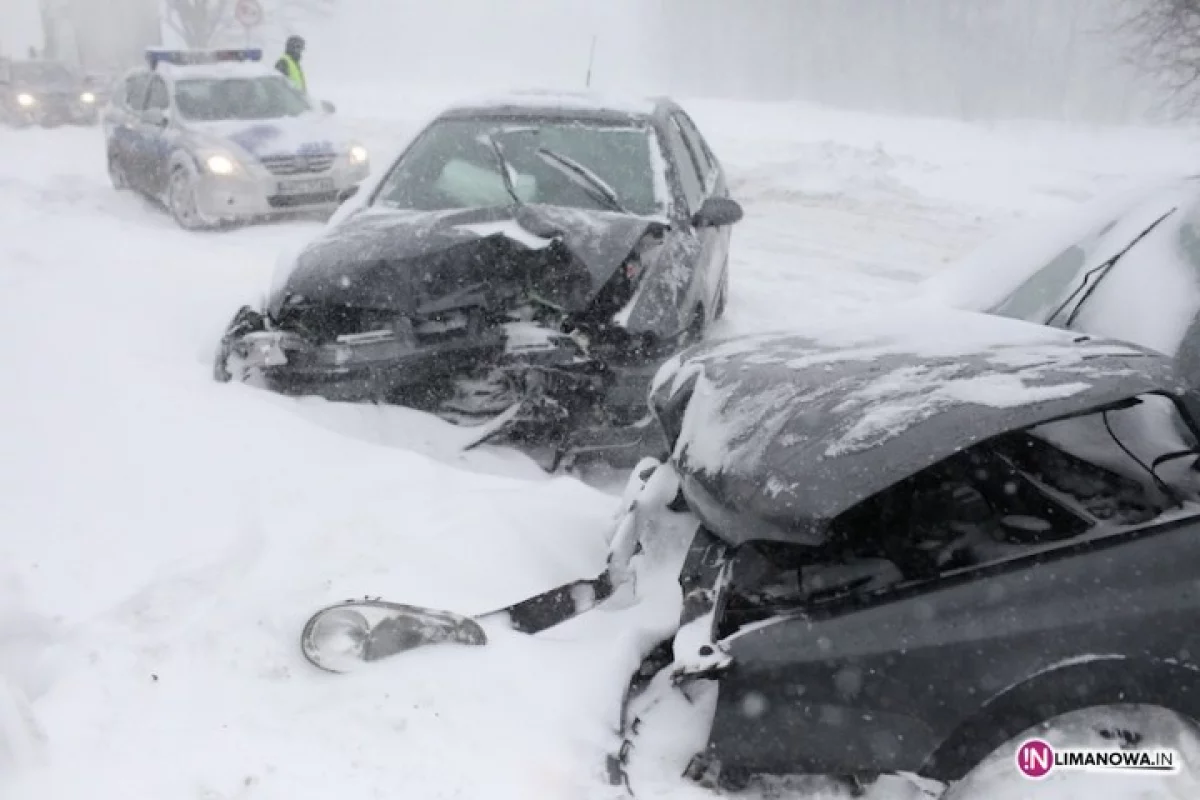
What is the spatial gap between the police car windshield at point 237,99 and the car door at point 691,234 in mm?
6341

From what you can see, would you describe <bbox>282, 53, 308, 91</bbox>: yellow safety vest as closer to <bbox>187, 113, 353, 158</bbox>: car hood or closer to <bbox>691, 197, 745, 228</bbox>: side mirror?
<bbox>187, 113, 353, 158</bbox>: car hood

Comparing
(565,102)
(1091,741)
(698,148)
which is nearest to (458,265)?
(565,102)

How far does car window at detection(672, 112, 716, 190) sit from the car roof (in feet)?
1.09

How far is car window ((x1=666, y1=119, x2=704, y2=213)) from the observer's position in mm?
5766

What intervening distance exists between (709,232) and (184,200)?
6666 millimetres

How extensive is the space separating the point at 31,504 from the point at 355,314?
1.74m

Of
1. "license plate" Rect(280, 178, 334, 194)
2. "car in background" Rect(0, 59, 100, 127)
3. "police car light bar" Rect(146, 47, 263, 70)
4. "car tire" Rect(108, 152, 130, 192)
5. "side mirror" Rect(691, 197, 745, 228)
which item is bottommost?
"car in background" Rect(0, 59, 100, 127)

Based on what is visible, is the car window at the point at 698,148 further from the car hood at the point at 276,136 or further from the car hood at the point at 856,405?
the car hood at the point at 276,136

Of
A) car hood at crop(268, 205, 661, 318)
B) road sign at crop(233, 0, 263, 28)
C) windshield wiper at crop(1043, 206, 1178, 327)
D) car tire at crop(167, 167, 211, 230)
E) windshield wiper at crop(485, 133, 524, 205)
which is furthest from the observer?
road sign at crop(233, 0, 263, 28)

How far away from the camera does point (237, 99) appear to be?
439 inches

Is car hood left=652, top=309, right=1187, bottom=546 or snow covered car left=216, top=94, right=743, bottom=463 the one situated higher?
car hood left=652, top=309, right=1187, bottom=546

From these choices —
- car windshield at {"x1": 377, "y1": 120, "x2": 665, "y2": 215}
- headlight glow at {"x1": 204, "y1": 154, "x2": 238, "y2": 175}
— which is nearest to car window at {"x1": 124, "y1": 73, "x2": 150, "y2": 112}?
headlight glow at {"x1": 204, "y1": 154, "x2": 238, "y2": 175}

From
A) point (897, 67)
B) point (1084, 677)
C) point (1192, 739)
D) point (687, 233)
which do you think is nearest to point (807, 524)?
point (1084, 677)

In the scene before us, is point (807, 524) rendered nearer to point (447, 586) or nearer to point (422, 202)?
point (447, 586)
